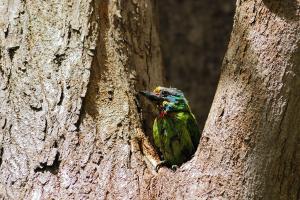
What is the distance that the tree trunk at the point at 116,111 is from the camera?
3131 mm

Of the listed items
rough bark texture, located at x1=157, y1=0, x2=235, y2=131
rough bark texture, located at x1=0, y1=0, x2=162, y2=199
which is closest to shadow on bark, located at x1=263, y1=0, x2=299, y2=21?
rough bark texture, located at x1=0, y1=0, x2=162, y2=199

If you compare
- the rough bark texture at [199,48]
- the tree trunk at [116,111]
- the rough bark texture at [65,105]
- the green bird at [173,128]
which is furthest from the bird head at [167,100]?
the rough bark texture at [199,48]

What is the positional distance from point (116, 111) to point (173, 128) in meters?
0.71

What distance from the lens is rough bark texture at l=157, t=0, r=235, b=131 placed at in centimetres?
704

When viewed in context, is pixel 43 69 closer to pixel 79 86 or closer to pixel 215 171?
pixel 79 86

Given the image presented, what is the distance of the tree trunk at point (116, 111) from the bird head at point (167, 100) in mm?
145

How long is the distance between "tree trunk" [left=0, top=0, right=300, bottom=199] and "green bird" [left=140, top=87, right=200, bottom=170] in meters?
0.14

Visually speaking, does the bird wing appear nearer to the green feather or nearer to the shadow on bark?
the green feather

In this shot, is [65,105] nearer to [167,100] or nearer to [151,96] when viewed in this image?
[151,96]

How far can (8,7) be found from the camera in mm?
3816

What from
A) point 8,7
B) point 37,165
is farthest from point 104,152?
point 8,7

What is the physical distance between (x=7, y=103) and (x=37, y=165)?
462mm

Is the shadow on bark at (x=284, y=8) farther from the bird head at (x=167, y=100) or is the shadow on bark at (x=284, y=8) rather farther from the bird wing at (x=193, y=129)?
the bird wing at (x=193, y=129)

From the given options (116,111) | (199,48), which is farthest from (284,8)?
(199,48)
